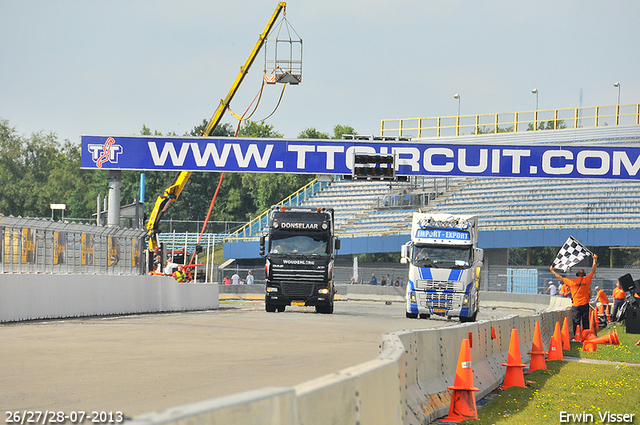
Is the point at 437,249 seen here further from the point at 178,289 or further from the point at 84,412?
the point at 84,412

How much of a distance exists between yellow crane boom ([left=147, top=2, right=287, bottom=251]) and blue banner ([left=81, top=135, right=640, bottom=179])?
1.72 meters

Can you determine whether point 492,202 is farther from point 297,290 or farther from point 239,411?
point 239,411

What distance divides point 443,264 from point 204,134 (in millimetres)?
13734

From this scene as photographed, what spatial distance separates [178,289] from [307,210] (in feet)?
16.1

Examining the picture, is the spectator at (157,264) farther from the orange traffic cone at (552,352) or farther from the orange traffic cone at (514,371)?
the orange traffic cone at (514,371)

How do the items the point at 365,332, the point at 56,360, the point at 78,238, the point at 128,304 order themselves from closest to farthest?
the point at 56,360
the point at 365,332
the point at 78,238
the point at 128,304

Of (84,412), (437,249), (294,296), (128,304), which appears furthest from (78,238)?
(84,412)

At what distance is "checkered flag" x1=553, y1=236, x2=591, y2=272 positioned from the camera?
84.7ft

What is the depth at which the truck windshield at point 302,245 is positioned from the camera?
1105 inches

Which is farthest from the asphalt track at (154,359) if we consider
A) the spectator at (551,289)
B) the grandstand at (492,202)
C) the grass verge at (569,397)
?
the grandstand at (492,202)

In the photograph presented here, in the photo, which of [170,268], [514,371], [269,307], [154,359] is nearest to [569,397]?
[514,371]

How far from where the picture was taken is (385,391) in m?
6.00

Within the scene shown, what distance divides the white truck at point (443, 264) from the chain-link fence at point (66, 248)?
8574 millimetres

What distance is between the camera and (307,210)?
28.3m
